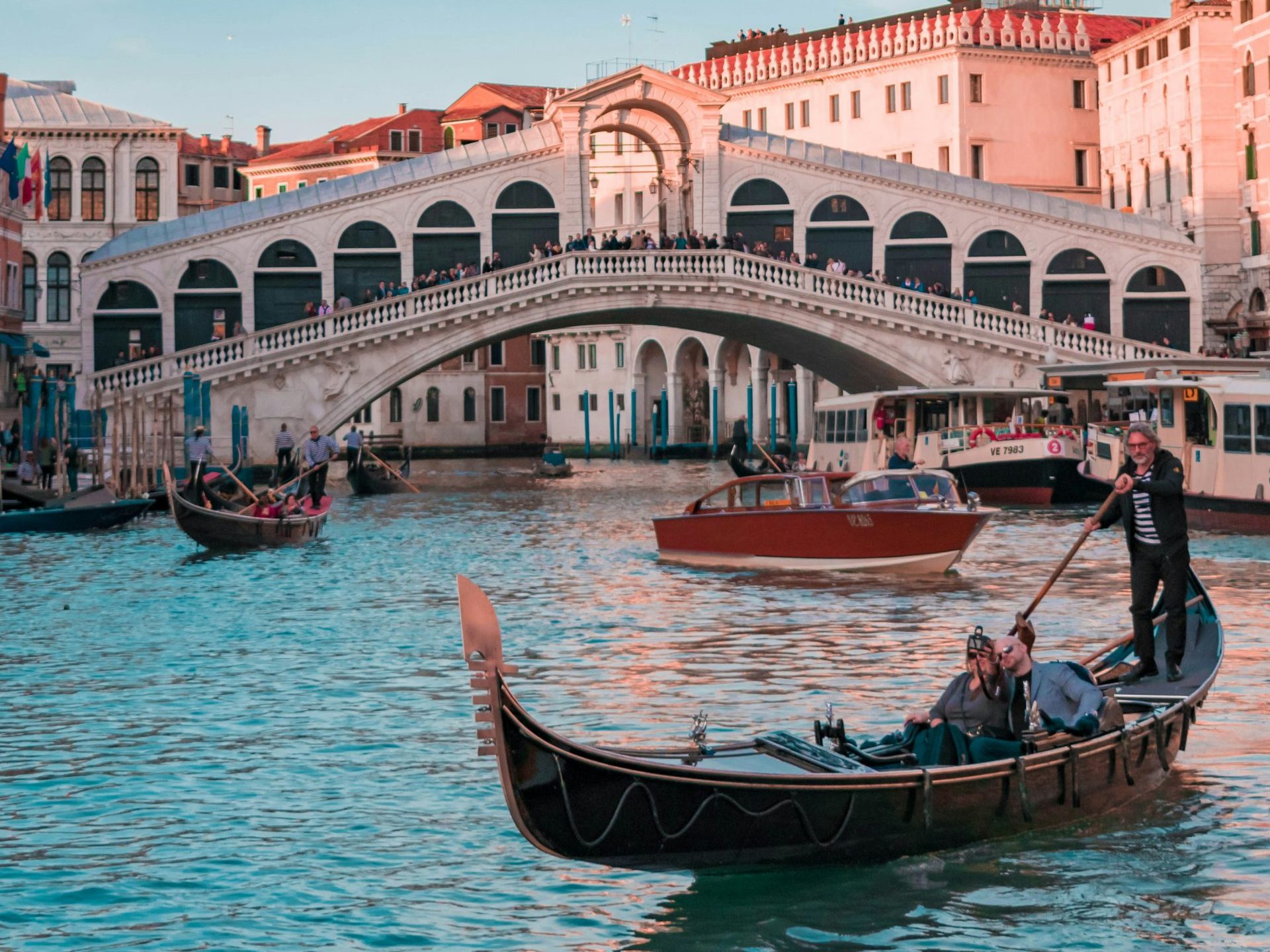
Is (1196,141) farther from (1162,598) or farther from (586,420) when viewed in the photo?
(1162,598)

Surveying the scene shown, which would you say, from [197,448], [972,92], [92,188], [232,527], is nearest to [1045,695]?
[232,527]

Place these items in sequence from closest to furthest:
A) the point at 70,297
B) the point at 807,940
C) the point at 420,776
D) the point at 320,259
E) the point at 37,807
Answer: the point at 807,940 → the point at 37,807 → the point at 420,776 → the point at 320,259 → the point at 70,297

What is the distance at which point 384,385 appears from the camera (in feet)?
121

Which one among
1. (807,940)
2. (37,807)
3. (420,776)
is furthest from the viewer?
(420,776)

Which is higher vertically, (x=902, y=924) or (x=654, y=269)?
(x=654, y=269)

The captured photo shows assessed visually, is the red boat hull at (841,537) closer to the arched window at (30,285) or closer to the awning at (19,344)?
the awning at (19,344)

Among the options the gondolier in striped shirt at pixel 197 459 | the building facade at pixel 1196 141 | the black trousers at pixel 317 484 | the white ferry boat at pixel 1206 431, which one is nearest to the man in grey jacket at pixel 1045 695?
the white ferry boat at pixel 1206 431

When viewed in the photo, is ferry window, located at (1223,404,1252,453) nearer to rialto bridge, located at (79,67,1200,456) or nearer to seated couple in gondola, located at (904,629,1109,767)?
rialto bridge, located at (79,67,1200,456)

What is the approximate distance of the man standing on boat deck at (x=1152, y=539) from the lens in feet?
31.5

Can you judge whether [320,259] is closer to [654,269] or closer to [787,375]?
[654,269]

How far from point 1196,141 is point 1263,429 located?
20242 millimetres

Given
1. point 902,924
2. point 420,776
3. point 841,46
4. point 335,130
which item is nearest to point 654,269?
point 841,46

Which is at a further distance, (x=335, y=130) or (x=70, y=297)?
(x=335, y=130)

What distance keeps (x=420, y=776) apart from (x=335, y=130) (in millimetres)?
66718
